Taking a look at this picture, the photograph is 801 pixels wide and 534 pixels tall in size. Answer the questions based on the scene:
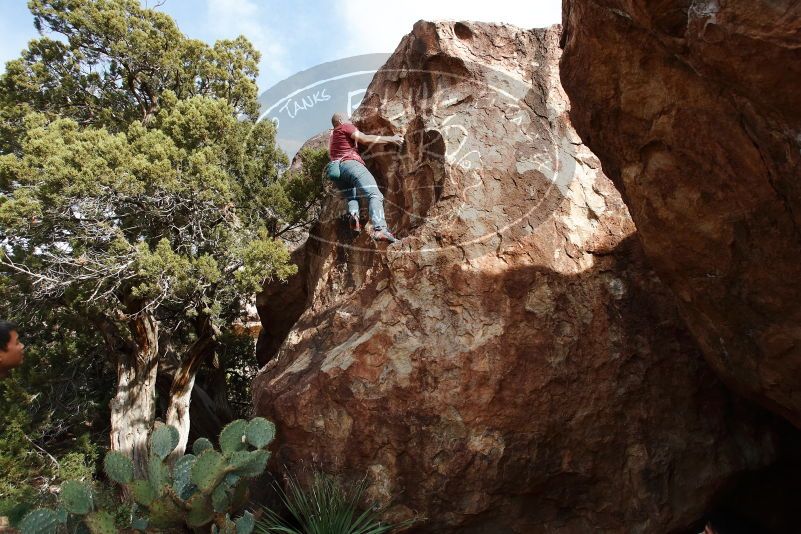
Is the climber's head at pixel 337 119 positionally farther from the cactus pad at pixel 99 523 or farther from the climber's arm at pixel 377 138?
the cactus pad at pixel 99 523

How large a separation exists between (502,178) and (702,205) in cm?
193

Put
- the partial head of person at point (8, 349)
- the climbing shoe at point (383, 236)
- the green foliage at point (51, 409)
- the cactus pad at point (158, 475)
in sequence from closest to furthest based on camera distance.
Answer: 1. the partial head of person at point (8, 349)
2. the cactus pad at point (158, 475)
3. the climbing shoe at point (383, 236)
4. the green foliage at point (51, 409)

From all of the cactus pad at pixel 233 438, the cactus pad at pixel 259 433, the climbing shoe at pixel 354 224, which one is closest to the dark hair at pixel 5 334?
the cactus pad at pixel 233 438

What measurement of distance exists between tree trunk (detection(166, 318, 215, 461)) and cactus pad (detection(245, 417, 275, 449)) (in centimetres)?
457

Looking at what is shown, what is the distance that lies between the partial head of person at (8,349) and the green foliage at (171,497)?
1941 mm

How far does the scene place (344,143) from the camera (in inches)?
259

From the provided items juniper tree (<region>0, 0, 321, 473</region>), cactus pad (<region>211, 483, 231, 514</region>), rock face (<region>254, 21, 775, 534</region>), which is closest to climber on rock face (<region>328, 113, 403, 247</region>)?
rock face (<region>254, 21, 775, 534</region>)

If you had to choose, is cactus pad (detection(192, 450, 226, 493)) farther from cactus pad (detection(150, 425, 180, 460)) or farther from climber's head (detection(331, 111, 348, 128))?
climber's head (detection(331, 111, 348, 128))

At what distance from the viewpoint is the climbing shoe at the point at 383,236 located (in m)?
5.95

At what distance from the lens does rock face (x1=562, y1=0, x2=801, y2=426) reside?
305 cm

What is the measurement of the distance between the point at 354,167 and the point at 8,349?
166 inches

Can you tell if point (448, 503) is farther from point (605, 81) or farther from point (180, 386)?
point (180, 386)

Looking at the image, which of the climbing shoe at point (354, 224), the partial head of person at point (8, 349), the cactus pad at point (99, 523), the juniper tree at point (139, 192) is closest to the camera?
the partial head of person at point (8, 349)

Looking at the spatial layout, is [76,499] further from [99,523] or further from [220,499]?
[220,499]
